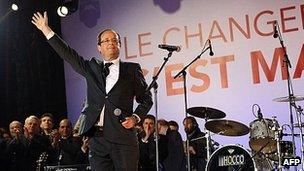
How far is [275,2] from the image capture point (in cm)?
903

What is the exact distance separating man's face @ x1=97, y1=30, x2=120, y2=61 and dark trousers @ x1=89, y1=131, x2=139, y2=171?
0.54 metres

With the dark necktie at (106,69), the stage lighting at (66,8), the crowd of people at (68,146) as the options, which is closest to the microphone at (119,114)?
the dark necktie at (106,69)

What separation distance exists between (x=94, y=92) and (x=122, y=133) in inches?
13.7

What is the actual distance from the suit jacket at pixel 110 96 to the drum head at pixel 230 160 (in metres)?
4.02

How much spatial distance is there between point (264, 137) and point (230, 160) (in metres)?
0.61

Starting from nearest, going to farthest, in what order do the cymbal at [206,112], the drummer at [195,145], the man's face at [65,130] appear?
the cymbal at [206,112] < the man's face at [65,130] < the drummer at [195,145]

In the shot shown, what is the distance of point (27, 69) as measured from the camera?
1026 cm

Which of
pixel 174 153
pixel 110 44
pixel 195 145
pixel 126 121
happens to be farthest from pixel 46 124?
pixel 126 121

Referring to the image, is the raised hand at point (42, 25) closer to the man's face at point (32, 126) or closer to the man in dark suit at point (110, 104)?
the man in dark suit at point (110, 104)

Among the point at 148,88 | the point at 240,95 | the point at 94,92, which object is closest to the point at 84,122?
the point at 94,92

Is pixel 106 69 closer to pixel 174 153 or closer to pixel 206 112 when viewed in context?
pixel 206 112

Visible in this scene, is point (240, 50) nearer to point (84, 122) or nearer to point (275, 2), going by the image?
point (275, 2)

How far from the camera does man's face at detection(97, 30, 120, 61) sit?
143 inches

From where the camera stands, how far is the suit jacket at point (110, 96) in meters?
3.55
